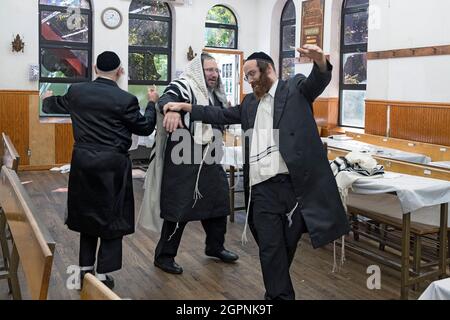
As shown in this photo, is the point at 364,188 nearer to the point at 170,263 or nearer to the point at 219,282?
the point at 219,282

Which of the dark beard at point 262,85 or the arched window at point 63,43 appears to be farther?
the arched window at point 63,43

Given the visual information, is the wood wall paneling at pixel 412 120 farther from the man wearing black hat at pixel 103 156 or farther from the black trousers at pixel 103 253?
the black trousers at pixel 103 253

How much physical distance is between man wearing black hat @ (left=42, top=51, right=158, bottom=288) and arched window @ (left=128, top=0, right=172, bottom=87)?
20.0ft

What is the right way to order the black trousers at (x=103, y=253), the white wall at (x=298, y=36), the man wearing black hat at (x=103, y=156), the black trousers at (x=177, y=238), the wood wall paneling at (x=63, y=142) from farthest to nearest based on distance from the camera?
the wood wall paneling at (x=63, y=142) → the white wall at (x=298, y=36) → the black trousers at (x=177, y=238) → the black trousers at (x=103, y=253) → the man wearing black hat at (x=103, y=156)

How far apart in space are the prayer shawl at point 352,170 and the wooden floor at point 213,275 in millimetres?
242

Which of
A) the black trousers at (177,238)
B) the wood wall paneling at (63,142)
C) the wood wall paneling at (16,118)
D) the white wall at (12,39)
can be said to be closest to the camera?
the black trousers at (177,238)

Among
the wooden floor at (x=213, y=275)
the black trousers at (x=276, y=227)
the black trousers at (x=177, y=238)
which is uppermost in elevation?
the black trousers at (x=276, y=227)

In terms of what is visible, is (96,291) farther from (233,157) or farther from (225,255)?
(233,157)

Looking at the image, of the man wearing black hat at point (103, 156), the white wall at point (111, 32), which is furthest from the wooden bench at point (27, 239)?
the white wall at point (111, 32)

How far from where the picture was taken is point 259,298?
342 cm

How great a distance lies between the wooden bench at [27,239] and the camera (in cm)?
154

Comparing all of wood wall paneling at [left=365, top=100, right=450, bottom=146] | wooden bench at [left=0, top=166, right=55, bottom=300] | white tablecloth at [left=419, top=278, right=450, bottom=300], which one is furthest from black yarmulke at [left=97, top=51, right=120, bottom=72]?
wood wall paneling at [left=365, top=100, right=450, bottom=146]
